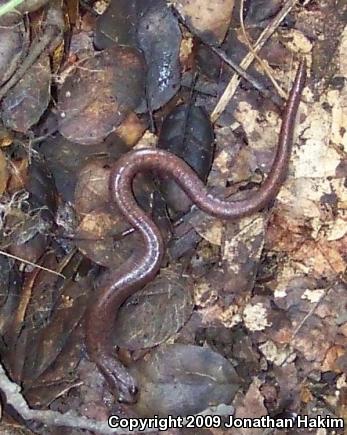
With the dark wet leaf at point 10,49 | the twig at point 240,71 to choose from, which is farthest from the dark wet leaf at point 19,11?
the twig at point 240,71

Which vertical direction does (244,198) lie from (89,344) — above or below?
above

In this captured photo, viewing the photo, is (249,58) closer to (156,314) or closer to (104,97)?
(104,97)

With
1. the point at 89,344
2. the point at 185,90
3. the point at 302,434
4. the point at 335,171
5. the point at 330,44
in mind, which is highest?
the point at 330,44

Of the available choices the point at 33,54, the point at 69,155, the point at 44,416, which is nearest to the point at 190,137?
the point at 69,155

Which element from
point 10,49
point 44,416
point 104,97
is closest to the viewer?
point 44,416

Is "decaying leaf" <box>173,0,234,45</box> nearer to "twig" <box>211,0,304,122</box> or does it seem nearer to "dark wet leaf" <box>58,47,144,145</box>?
"twig" <box>211,0,304,122</box>

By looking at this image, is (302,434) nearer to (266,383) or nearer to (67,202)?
(266,383)

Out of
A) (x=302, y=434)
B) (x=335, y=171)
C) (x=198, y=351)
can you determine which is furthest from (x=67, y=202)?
(x=302, y=434)
